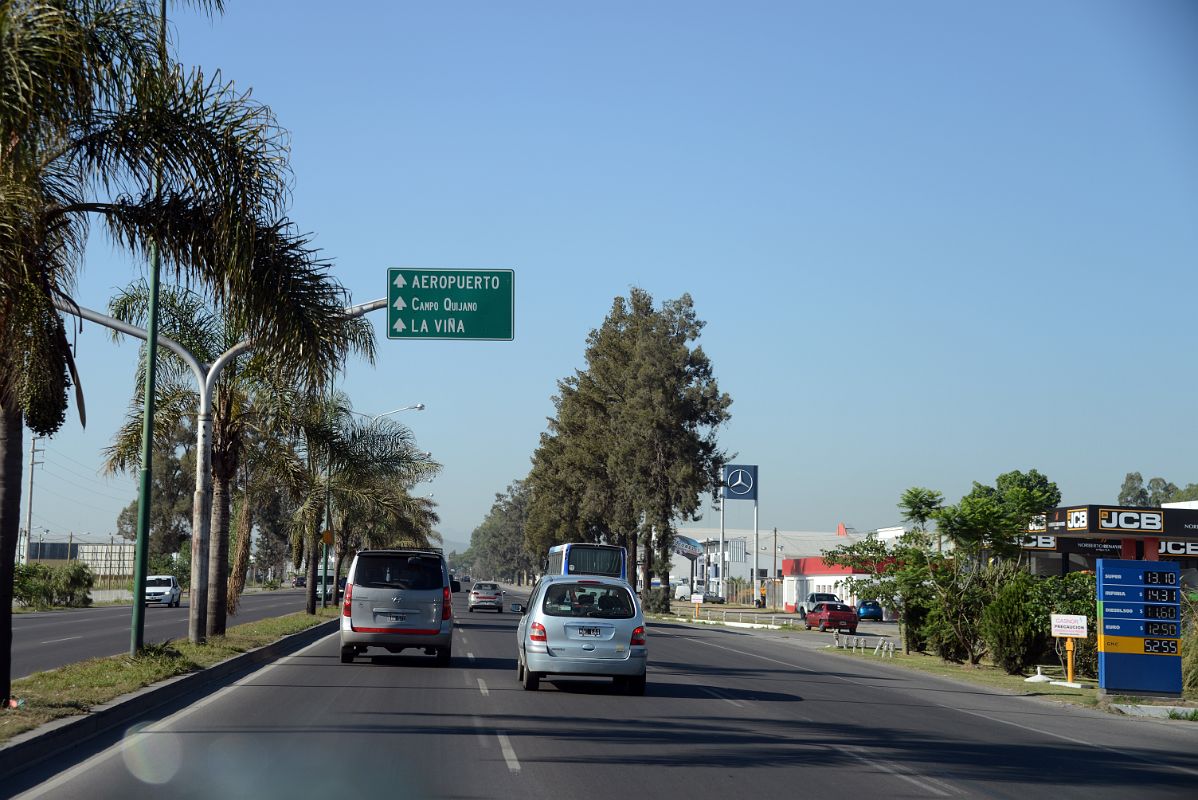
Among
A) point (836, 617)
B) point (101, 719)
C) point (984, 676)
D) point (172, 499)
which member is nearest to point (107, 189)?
point (101, 719)

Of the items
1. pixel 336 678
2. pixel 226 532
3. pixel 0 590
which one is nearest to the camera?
pixel 0 590

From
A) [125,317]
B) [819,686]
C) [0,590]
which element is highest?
[125,317]

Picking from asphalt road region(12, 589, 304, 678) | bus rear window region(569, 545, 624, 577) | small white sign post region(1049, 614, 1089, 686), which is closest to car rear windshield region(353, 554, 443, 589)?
asphalt road region(12, 589, 304, 678)

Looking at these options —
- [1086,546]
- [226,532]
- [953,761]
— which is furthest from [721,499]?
[953,761]

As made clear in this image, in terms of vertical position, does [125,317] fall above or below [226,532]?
above

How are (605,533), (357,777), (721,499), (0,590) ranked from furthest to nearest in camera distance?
(605,533), (721,499), (0,590), (357,777)

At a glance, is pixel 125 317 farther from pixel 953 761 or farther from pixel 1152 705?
pixel 1152 705

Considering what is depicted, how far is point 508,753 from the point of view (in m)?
12.0

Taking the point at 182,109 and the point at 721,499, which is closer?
the point at 182,109

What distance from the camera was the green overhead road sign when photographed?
76.9ft

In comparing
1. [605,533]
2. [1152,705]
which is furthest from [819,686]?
[605,533]

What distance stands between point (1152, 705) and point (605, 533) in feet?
220

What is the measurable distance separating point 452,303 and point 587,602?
24.8ft

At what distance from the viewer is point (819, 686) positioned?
2327 cm
